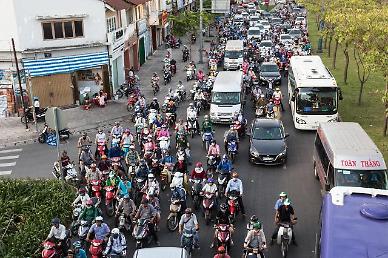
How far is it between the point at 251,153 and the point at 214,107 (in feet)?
21.4

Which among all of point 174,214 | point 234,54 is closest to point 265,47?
point 234,54

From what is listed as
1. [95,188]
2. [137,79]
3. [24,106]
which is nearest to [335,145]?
[95,188]

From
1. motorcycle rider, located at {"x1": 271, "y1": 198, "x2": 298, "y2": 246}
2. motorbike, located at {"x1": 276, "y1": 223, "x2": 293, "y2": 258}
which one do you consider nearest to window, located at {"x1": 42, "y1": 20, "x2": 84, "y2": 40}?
motorcycle rider, located at {"x1": 271, "y1": 198, "x2": 298, "y2": 246}

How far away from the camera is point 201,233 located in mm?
16031

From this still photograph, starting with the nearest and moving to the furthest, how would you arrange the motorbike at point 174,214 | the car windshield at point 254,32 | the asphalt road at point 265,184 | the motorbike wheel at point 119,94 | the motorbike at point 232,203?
the asphalt road at point 265,184 < the motorbike at point 174,214 < the motorbike at point 232,203 < the motorbike wheel at point 119,94 < the car windshield at point 254,32

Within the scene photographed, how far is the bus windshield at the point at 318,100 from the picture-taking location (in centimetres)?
2520

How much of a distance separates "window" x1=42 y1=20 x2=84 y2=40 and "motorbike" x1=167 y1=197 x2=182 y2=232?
59.7 feet

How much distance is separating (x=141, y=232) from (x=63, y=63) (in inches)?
740

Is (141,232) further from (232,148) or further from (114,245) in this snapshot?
(232,148)

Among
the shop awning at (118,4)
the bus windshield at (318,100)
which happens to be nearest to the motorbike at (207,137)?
the bus windshield at (318,100)

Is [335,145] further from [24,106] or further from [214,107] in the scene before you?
[24,106]

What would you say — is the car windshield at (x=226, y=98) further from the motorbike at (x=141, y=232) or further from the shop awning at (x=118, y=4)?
the motorbike at (x=141, y=232)

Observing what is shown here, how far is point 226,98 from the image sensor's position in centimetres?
2762

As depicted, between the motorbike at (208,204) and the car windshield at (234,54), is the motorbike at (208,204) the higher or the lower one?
the lower one
